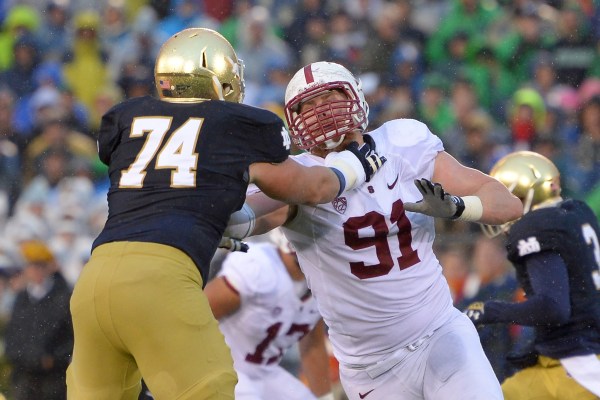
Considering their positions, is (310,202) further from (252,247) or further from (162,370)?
(252,247)

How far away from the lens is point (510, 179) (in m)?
4.84

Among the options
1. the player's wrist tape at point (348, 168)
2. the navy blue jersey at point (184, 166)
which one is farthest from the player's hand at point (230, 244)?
the player's wrist tape at point (348, 168)

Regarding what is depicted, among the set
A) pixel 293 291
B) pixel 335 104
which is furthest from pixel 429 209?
pixel 293 291

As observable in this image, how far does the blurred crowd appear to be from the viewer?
26.9 ft

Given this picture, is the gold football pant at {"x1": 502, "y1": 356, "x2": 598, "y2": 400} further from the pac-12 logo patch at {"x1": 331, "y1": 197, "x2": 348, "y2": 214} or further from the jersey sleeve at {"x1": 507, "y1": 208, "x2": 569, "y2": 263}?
the pac-12 logo patch at {"x1": 331, "y1": 197, "x2": 348, "y2": 214}

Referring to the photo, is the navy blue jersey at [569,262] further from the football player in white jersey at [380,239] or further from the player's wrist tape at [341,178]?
the player's wrist tape at [341,178]

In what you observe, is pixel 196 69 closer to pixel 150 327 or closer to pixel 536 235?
pixel 150 327

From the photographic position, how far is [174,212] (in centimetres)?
317

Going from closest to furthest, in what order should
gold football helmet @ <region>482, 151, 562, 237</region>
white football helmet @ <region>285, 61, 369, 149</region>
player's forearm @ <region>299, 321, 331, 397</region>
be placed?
white football helmet @ <region>285, 61, 369, 149</region> → gold football helmet @ <region>482, 151, 562, 237</region> → player's forearm @ <region>299, 321, 331, 397</region>

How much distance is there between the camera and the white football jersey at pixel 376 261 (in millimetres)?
3760

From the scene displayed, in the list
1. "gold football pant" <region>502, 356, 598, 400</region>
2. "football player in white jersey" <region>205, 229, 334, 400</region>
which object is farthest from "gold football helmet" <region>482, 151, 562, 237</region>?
"football player in white jersey" <region>205, 229, 334, 400</region>

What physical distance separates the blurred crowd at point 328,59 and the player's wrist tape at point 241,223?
4389mm

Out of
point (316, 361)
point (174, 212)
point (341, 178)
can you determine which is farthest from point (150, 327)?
point (316, 361)

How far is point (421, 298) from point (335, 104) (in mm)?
801
